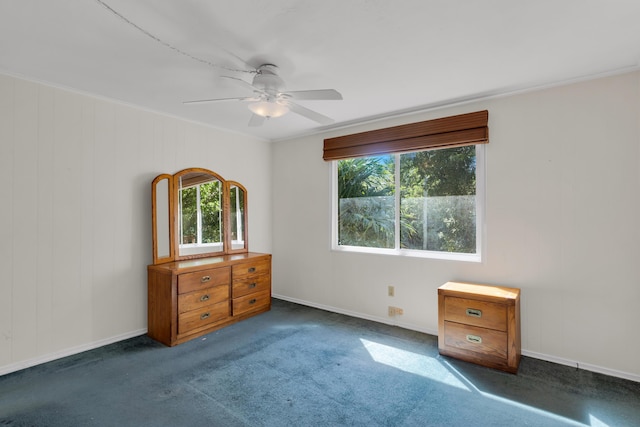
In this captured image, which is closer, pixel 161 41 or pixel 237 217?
pixel 161 41

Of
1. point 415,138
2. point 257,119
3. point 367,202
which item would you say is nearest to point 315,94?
point 257,119

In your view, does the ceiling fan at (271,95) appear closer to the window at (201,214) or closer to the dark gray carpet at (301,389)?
the window at (201,214)

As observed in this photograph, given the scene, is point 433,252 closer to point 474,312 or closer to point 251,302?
point 474,312

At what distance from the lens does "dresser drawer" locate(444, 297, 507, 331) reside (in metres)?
2.38

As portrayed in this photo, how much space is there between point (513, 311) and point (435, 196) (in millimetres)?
1287

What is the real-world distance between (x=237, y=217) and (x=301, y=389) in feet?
7.96

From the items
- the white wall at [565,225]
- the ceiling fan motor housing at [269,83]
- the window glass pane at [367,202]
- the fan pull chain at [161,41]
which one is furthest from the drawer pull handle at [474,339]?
the fan pull chain at [161,41]

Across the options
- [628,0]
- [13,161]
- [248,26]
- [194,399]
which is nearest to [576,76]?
[628,0]

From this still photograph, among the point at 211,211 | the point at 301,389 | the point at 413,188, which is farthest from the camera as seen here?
the point at 211,211

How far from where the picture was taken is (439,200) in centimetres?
315

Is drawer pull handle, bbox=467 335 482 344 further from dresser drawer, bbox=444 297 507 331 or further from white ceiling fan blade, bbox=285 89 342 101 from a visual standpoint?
white ceiling fan blade, bbox=285 89 342 101

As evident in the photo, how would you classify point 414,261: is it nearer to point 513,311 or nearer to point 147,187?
point 513,311

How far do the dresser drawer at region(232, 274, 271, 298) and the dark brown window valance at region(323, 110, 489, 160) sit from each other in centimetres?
173

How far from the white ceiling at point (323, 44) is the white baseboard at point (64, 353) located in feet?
7.38
